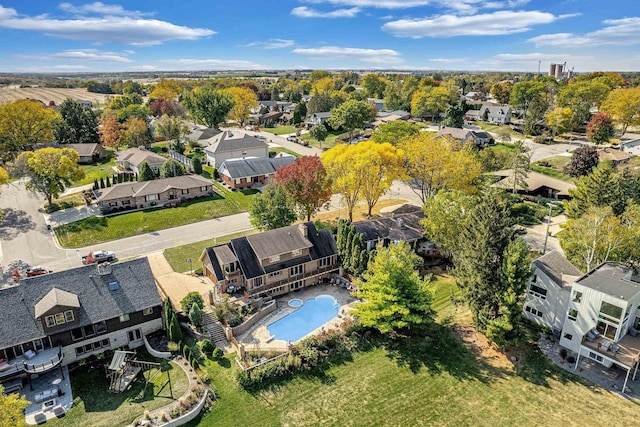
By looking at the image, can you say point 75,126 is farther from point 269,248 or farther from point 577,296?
point 577,296

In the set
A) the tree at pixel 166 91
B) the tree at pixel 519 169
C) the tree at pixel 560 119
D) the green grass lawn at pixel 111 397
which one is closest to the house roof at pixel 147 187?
the green grass lawn at pixel 111 397

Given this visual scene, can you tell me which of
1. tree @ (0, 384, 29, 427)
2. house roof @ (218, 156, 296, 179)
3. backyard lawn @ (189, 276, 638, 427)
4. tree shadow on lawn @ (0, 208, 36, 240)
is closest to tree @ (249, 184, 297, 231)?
backyard lawn @ (189, 276, 638, 427)

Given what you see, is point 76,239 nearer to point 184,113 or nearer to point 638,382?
point 638,382

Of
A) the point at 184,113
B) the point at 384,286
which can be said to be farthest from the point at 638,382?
the point at 184,113

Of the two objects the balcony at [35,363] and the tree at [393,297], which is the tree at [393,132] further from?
the balcony at [35,363]

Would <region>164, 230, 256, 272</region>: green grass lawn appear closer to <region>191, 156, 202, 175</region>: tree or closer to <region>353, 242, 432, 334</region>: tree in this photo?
<region>353, 242, 432, 334</region>: tree
